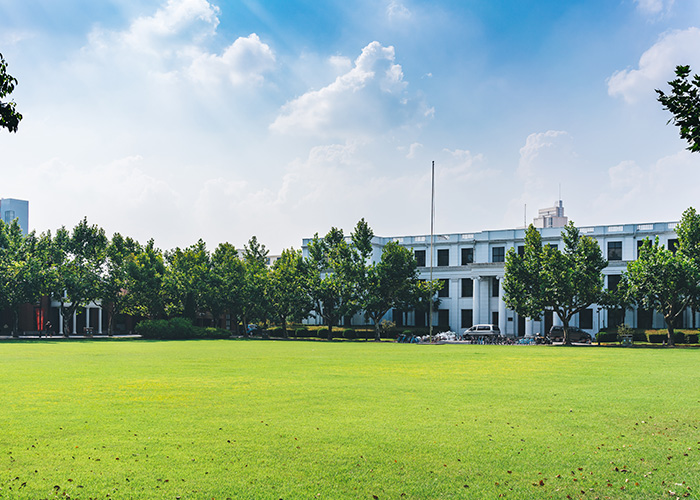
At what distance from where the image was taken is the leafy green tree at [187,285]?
68562mm

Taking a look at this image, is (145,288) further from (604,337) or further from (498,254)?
(604,337)

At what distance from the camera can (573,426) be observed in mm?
12461

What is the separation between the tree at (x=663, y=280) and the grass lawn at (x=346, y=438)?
1245 inches

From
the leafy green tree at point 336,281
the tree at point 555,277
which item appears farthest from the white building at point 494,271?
the tree at point 555,277

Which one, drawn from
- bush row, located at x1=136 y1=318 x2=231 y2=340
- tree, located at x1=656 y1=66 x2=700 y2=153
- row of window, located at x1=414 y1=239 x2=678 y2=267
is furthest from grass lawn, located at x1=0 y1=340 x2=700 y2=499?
row of window, located at x1=414 y1=239 x2=678 y2=267

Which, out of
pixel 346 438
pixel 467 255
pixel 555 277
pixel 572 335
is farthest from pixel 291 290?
pixel 346 438

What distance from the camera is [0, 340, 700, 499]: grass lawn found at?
8.50 m

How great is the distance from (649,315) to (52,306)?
67.2m

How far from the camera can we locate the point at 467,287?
80.0m

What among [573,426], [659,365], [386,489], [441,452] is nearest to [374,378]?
[573,426]

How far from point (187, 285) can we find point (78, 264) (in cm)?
1107

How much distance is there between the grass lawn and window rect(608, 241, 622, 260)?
5570 centimetres

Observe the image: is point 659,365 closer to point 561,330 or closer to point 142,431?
point 142,431

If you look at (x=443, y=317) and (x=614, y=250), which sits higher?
(x=614, y=250)
